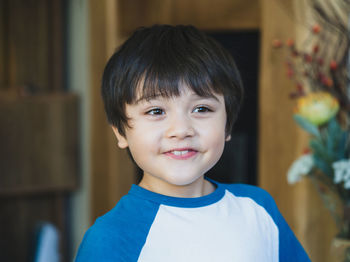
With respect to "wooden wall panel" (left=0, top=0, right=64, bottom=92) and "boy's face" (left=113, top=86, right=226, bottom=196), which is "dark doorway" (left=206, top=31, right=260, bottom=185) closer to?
"wooden wall panel" (left=0, top=0, right=64, bottom=92)

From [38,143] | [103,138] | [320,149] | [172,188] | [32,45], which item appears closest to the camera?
[172,188]

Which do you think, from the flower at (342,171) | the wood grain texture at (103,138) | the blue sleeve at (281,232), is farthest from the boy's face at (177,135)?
the wood grain texture at (103,138)

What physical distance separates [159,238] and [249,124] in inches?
56.5

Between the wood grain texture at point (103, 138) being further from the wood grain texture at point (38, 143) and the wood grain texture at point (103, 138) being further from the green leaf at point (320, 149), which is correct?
the green leaf at point (320, 149)

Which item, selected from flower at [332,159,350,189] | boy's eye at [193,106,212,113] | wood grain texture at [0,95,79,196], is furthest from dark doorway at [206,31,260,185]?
boy's eye at [193,106,212,113]

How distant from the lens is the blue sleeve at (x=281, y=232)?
1090mm

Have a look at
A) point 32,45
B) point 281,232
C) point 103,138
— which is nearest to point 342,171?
point 281,232

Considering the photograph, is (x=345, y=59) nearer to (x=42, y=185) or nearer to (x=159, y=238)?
(x=159, y=238)

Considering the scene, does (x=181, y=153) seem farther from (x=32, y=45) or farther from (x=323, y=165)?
(x=32, y=45)

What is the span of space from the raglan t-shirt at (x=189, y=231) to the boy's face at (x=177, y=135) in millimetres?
64

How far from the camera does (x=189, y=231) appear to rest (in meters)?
0.97

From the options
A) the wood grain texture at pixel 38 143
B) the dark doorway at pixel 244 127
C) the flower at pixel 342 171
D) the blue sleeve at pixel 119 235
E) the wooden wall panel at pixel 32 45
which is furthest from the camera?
the wooden wall panel at pixel 32 45

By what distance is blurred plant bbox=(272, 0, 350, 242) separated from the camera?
66.2 inches

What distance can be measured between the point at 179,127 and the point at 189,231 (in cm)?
20
